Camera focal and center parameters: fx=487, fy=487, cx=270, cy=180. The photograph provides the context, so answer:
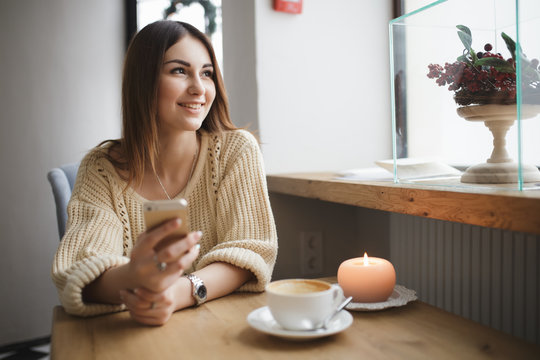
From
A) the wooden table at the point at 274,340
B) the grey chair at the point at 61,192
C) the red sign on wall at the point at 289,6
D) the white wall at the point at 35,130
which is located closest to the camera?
the wooden table at the point at 274,340

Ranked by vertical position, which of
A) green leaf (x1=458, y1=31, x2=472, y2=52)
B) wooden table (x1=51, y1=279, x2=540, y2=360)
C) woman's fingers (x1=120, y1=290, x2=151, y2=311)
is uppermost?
green leaf (x1=458, y1=31, x2=472, y2=52)

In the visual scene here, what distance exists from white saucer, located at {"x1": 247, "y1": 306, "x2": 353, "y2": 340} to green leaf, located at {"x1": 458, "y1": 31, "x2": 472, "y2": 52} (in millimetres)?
613

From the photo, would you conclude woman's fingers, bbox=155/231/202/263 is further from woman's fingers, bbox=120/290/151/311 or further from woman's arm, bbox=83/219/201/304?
woman's fingers, bbox=120/290/151/311

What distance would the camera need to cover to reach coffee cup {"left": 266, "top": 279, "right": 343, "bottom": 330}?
0.68 meters

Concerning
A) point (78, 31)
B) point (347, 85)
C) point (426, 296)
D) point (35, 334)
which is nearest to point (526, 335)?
point (426, 296)

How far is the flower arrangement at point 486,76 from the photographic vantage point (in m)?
0.88

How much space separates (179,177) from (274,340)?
668 millimetres

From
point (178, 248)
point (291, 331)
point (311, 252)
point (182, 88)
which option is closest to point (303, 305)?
point (291, 331)

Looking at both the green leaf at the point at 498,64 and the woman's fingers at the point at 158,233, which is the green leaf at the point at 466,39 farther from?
the woman's fingers at the point at 158,233

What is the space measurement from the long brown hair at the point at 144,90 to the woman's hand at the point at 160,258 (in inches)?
18.3

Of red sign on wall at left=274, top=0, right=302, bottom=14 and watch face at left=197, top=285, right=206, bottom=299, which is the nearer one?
watch face at left=197, top=285, right=206, bottom=299

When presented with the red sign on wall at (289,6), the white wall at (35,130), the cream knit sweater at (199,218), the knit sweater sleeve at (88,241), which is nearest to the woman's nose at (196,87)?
the cream knit sweater at (199,218)

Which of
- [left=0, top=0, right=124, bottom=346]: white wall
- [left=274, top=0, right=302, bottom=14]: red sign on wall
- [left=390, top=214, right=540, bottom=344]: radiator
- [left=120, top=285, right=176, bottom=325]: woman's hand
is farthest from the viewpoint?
[left=0, top=0, right=124, bottom=346]: white wall

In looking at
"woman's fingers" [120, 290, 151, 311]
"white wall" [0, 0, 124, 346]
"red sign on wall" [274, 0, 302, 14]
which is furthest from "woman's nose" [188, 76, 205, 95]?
"white wall" [0, 0, 124, 346]
